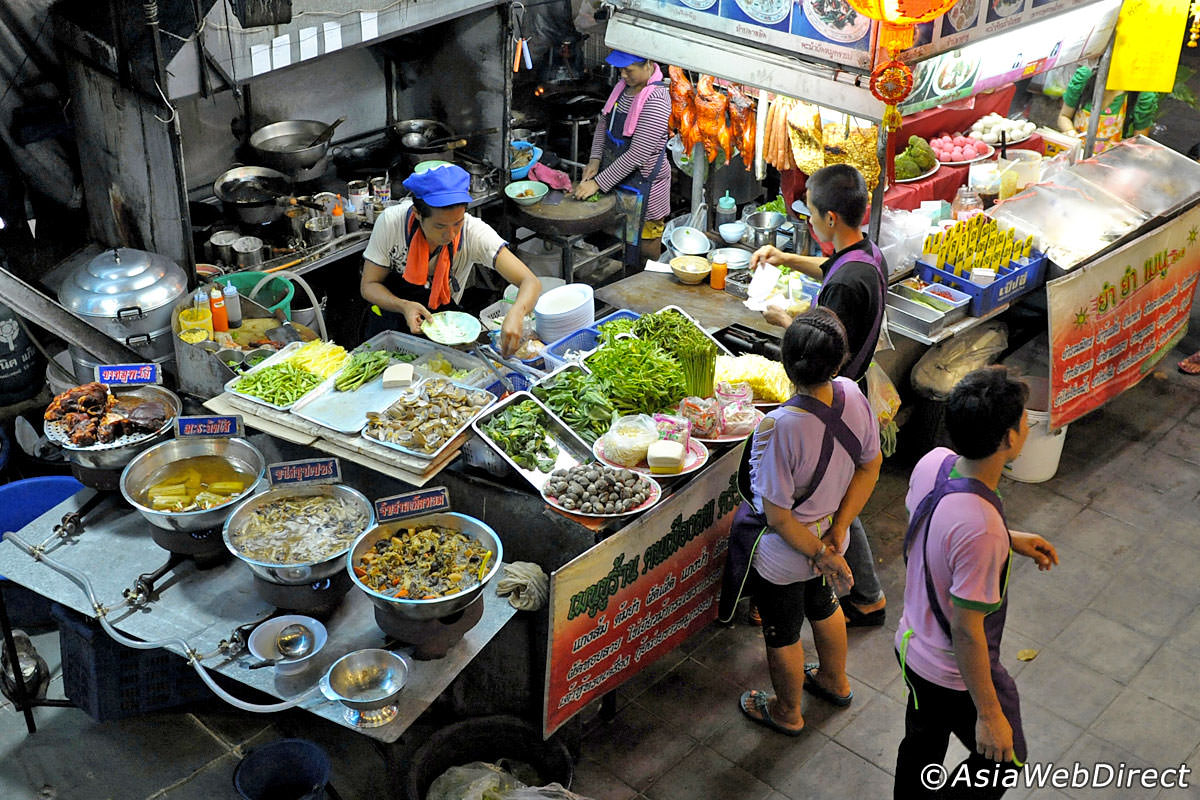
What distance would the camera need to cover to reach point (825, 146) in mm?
6016

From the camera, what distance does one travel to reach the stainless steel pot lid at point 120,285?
5.27 metres

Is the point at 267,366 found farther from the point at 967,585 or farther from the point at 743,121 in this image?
the point at 743,121

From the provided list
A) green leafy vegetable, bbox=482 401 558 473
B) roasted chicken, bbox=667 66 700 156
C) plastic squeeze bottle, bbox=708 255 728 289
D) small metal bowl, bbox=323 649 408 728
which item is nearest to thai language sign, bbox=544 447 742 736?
green leafy vegetable, bbox=482 401 558 473

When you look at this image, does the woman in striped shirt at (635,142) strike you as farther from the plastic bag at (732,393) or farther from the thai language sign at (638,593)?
the thai language sign at (638,593)

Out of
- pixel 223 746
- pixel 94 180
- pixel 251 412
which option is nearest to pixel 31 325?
pixel 94 180

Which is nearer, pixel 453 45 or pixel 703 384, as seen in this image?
pixel 703 384

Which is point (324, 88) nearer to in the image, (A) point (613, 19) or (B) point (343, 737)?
(A) point (613, 19)

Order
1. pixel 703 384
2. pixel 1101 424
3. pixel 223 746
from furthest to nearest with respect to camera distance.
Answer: pixel 1101 424 < pixel 703 384 < pixel 223 746

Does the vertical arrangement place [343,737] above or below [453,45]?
below

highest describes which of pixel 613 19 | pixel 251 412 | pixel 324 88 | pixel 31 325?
pixel 613 19

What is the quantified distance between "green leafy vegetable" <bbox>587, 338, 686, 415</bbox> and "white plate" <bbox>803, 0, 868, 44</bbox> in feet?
6.01

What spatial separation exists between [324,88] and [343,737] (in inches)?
192

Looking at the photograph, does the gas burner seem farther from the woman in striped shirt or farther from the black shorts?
the woman in striped shirt

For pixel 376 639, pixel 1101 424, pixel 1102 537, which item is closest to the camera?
pixel 376 639
